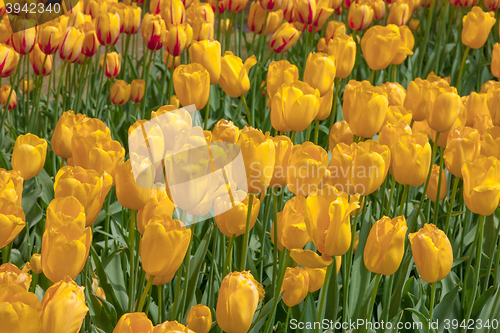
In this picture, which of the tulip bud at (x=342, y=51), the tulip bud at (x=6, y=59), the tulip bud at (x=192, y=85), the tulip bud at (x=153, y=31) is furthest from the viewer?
the tulip bud at (x=153, y=31)

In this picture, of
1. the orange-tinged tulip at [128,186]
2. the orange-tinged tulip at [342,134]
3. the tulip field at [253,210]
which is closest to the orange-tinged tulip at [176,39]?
the tulip field at [253,210]

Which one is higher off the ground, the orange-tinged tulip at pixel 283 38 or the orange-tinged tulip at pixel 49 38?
the orange-tinged tulip at pixel 49 38

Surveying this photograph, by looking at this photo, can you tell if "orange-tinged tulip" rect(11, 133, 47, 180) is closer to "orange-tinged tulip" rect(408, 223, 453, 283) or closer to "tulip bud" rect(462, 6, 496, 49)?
"orange-tinged tulip" rect(408, 223, 453, 283)

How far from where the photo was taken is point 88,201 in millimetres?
725

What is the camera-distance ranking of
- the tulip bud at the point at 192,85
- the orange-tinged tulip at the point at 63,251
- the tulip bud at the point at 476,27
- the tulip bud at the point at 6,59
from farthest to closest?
1. the tulip bud at the point at 476,27
2. the tulip bud at the point at 6,59
3. the tulip bud at the point at 192,85
4. the orange-tinged tulip at the point at 63,251

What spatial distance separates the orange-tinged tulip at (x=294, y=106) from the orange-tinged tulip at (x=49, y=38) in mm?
909

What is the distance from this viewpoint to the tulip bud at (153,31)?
6.13 ft

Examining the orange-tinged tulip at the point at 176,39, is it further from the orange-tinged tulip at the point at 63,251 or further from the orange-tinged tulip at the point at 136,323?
the orange-tinged tulip at the point at 136,323

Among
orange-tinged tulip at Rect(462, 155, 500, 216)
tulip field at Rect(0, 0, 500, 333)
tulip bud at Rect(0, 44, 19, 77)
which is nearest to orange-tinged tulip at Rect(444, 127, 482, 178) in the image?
tulip field at Rect(0, 0, 500, 333)

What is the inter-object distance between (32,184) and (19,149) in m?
0.68

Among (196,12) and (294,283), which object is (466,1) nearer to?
(196,12)

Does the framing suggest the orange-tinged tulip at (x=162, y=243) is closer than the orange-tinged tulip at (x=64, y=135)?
Yes

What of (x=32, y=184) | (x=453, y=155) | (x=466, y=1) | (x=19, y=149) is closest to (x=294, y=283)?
(x=453, y=155)

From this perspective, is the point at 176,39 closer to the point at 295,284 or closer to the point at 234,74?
the point at 234,74
